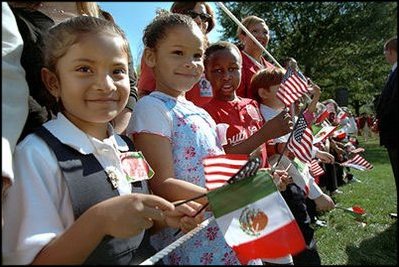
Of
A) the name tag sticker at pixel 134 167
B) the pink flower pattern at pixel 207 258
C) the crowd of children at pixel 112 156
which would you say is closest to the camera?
the crowd of children at pixel 112 156

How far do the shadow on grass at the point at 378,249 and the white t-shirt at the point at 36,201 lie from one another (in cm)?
278

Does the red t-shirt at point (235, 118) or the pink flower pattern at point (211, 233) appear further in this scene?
the red t-shirt at point (235, 118)

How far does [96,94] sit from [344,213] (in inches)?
215

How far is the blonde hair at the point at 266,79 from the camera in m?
3.29

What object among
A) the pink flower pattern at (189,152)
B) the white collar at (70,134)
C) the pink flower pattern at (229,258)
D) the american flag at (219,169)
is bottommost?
the pink flower pattern at (229,258)

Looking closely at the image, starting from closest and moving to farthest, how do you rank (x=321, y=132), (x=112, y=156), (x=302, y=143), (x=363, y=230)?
(x=112, y=156), (x=302, y=143), (x=321, y=132), (x=363, y=230)

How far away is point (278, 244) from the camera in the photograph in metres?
1.07

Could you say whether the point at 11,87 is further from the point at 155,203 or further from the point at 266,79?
the point at 266,79

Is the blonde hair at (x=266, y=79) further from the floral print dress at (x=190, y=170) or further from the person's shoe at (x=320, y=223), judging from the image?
the person's shoe at (x=320, y=223)

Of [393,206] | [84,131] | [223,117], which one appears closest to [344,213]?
[393,206]

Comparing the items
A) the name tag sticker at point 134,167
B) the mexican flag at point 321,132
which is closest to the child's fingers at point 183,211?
the name tag sticker at point 134,167

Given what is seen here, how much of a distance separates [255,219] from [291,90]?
161 centimetres

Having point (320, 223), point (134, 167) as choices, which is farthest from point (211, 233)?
point (320, 223)

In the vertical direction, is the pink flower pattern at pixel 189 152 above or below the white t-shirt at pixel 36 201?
below
